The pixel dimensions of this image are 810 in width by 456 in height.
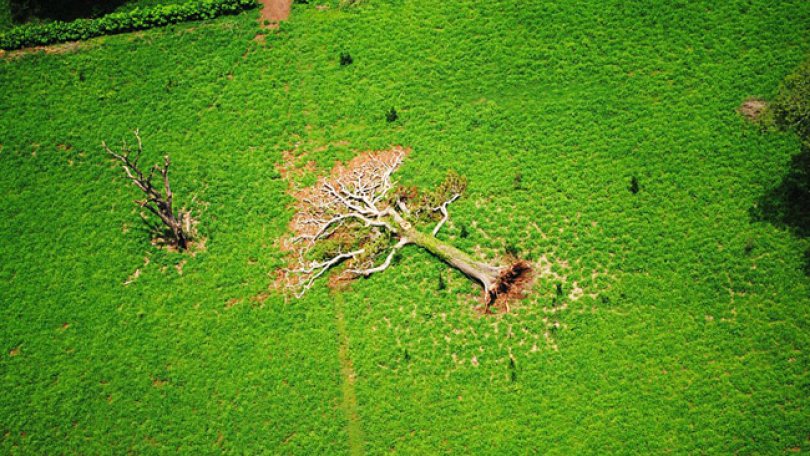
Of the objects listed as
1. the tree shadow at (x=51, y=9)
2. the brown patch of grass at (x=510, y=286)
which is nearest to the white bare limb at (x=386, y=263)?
the brown patch of grass at (x=510, y=286)

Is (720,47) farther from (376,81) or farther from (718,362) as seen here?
(376,81)

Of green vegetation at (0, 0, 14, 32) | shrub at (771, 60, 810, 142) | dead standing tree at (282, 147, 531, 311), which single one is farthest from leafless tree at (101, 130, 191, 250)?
shrub at (771, 60, 810, 142)

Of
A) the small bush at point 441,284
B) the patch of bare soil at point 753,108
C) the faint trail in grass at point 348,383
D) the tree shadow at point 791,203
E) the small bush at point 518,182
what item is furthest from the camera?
the small bush at point 518,182

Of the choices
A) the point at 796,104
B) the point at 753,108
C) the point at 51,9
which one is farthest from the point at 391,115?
the point at 51,9

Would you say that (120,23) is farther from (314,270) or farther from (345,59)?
(314,270)

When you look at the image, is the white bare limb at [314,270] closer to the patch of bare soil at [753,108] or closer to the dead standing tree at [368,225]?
the dead standing tree at [368,225]
